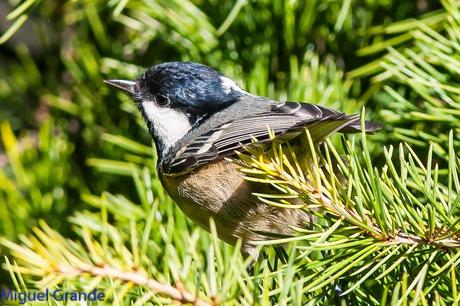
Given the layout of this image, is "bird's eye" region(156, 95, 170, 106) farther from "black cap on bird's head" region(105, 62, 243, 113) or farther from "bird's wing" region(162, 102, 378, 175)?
"bird's wing" region(162, 102, 378, 175)

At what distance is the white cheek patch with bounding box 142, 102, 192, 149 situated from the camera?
191 cm

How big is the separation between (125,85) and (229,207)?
0.51 metres

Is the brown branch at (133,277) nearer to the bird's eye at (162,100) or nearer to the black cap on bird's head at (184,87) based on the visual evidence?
the black cap on bird's head at (184,87)

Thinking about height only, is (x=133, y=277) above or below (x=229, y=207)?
above

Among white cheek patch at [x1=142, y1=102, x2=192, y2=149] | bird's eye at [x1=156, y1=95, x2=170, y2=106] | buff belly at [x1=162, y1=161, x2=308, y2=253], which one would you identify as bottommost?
buff belly at [x1=162, y1=161, x2=308, y2=253]

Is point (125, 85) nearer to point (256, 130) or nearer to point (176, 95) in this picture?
point (176, 95)

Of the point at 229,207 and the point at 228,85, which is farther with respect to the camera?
the point at 228,85

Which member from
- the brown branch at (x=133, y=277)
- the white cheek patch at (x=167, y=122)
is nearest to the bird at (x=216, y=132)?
the white cheek patch at (x=167, y=122)

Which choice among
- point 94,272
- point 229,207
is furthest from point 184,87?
point 94,272

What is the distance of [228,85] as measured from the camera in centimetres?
182

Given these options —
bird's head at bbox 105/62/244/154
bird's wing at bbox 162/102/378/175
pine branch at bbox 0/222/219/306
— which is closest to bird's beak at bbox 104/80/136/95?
bird's head at bbox 105/62/244/154

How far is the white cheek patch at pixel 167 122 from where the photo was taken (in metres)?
1.91

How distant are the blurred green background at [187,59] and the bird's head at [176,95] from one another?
0.13 feet

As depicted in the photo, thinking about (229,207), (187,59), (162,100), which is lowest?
(229,207)
